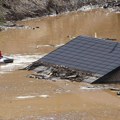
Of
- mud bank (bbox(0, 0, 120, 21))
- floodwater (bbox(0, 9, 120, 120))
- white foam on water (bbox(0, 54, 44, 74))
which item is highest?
mud bank (bbox(0, 0, 120, 21))

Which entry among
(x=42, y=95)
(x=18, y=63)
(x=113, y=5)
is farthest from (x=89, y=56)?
(x=113, y=5)

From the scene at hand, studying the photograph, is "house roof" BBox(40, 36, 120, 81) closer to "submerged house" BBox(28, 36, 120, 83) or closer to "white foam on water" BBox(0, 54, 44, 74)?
"submerged house" BBox(28, 36, 120, 83)

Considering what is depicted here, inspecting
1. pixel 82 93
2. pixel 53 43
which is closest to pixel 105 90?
pixel 82 93

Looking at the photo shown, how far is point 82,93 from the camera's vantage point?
2005cm

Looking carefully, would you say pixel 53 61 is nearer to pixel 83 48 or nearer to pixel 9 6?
pixel 83 48

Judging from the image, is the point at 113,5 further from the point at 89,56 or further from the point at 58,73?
the point at 58,73

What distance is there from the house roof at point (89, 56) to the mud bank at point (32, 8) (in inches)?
631

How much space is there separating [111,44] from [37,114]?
21.4 ft

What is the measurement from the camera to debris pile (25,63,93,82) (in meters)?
21.9

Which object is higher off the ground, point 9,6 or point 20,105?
point 9,6

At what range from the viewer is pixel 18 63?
1002 inches

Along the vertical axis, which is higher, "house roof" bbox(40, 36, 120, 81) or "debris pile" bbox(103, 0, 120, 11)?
"debris pile" bbox(103, 0, 120, 11)

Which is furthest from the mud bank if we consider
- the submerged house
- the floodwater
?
the submerged house

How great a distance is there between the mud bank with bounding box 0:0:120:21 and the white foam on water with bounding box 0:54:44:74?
1249 centimetres
